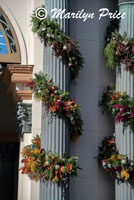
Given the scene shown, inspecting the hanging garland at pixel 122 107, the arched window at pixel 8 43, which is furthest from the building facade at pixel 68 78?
the hanging garland at pixel 122 107

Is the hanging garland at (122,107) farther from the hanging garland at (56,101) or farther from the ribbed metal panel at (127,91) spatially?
the hanging garland at (56,101)

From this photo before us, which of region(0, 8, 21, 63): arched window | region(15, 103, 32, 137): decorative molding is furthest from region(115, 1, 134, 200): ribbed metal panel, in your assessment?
region(0, 8, 21, 63): arched window

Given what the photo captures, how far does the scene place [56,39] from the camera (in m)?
14.4

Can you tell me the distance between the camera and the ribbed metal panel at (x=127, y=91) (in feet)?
46.9

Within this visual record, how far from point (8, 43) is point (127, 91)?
265 cm

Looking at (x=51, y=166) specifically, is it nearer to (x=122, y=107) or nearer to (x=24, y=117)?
(x=24, y=117)

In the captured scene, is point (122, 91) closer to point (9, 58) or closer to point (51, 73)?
point (51, 73)

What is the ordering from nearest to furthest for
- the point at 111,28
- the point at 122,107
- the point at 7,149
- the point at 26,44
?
1. the point at 122,107
2. the point at 111,28
3. the point at 26,44
4. the point at 7,149

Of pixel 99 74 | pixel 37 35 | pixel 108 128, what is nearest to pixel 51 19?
pixel 37 35

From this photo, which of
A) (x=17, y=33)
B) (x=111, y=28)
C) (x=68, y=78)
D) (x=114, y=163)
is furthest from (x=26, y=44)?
(x=114, y=163)

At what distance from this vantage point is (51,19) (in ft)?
47.9

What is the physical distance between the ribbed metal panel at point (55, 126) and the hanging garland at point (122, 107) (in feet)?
Result: 3.14

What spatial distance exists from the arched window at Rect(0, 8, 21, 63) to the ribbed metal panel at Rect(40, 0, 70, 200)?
92 cm

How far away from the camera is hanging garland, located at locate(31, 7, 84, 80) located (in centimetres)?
1440
